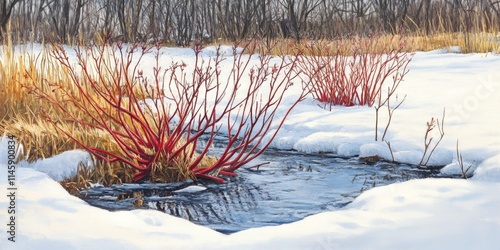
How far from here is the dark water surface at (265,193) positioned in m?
3.30

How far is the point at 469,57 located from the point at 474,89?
8.77 feet

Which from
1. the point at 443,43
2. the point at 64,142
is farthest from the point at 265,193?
the point at 443,43

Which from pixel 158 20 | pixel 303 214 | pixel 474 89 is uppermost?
pixel 158 20

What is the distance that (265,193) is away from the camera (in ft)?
12.3

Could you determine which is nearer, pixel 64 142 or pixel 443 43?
pixel 64 142

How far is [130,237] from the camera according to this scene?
2633 mm

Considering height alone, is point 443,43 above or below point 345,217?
above

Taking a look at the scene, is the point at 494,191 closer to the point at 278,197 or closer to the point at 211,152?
the point at 278,197

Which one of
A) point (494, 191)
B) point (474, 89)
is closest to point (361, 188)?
point (494, 191)

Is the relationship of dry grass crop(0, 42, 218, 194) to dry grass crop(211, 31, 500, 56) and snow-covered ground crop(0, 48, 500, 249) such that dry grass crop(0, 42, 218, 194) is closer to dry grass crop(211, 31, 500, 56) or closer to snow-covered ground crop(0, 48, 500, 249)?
snow-covered ground crop(0, 48, 500, 249)

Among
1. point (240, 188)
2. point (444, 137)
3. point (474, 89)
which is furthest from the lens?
point (474, 89)

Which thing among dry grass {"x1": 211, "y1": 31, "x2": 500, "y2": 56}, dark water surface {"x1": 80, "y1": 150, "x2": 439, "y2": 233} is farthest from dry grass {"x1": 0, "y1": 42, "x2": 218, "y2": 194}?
dry grass {"x1": 211, "y1": 31, "x2": 500, "y2": 56}

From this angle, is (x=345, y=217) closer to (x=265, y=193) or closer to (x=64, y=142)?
(x=265, y=193)

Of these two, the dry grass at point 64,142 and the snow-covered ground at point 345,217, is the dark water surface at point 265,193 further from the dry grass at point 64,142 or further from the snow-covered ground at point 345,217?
the snow-covered ground at point 345,217
